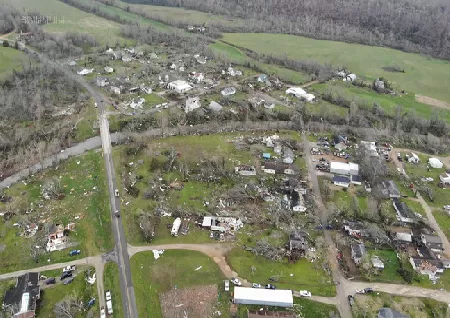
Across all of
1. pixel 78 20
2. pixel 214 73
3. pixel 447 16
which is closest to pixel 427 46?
pixel 447 16

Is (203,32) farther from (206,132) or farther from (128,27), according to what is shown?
(206,132)

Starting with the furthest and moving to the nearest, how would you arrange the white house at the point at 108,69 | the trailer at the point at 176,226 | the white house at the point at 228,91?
the white house at the point at 108,69 → the white house at the point at 228,91 → the trailer at the point at 176,226

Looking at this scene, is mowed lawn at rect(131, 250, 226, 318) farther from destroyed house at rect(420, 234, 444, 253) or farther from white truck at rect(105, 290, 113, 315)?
destroyed house at rect(420, 234, 444, 253)

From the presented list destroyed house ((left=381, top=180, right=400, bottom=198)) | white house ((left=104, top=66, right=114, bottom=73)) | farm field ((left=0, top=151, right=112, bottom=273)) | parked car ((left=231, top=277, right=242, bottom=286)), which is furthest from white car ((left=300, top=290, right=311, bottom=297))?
white house ((left=104, top=66, right=114, bottom=73))

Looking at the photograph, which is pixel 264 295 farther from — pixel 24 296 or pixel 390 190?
pixel 390 190

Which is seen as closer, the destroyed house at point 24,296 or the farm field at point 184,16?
the destroyed house at point 24,296

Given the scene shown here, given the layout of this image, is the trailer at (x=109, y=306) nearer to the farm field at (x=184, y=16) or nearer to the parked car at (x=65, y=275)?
the parked car at (x=65, y=275)

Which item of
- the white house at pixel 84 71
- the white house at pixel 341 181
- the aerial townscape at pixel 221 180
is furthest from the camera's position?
the white house at pixel 84 71

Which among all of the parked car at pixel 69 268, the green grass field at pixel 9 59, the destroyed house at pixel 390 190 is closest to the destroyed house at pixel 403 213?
the destroyed house at pixel 390 190
